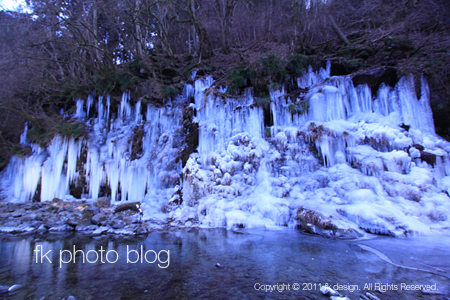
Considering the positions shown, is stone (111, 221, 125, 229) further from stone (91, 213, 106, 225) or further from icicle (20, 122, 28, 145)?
icicle (20, 122, 28, 145)

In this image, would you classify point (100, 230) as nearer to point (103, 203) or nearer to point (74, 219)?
point (74, 219)

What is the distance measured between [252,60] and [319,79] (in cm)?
362

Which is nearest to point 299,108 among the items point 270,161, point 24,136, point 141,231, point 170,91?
point 270,161

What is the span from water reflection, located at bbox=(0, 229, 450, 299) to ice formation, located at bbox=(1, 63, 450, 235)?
1512 millimetres

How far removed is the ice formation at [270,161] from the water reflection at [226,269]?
151 centimetres

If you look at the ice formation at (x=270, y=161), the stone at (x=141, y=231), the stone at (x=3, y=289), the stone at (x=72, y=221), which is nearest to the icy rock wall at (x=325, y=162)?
the ice formation at (x=270, y=161)

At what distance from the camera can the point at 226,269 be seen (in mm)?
3582

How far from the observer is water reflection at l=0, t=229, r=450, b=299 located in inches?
113

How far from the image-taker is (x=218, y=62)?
14.8 meters

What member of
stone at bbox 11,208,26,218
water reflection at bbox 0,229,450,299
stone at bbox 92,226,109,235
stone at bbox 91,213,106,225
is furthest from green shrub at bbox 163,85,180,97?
water reflection at bbox 0,229,450,299

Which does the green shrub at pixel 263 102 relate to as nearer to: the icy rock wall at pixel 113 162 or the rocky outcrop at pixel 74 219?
the icy rock wall at pixel 113 162

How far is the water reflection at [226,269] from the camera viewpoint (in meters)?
2.87

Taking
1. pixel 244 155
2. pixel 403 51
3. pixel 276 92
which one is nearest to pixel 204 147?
pixel 244 155

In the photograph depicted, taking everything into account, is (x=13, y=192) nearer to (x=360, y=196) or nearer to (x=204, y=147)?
(x=204, y=147)
